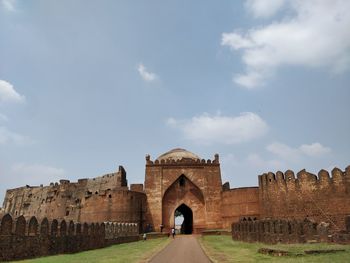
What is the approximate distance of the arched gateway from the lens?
3481 centimetres

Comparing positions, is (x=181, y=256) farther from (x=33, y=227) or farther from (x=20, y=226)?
(x=20, y=226)

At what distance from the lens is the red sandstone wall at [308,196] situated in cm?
2261

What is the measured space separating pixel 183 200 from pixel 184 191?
959 millimetres

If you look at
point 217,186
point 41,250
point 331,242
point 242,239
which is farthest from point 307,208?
point 41,250

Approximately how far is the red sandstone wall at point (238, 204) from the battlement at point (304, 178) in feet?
9.01

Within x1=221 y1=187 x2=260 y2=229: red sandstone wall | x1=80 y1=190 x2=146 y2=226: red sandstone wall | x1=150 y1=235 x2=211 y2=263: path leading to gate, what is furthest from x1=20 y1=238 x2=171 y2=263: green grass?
x1=221 y1=187 x2=260 y2=229: red sandstone wall

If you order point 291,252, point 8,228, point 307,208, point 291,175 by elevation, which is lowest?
point 291,252

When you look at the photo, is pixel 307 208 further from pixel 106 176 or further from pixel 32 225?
pixel 106 176

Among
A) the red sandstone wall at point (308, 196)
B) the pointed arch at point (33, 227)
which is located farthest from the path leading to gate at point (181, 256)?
the red sandstone wall at point (308, 196)

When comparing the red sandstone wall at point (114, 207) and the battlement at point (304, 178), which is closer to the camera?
the battlement at point (304, 178)

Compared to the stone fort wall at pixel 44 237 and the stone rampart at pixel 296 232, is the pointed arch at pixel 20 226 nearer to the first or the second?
the stone fort wall at pixel 44 237

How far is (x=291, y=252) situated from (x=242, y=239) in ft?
32.3

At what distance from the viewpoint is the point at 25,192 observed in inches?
2146

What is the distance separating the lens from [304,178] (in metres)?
25.1
